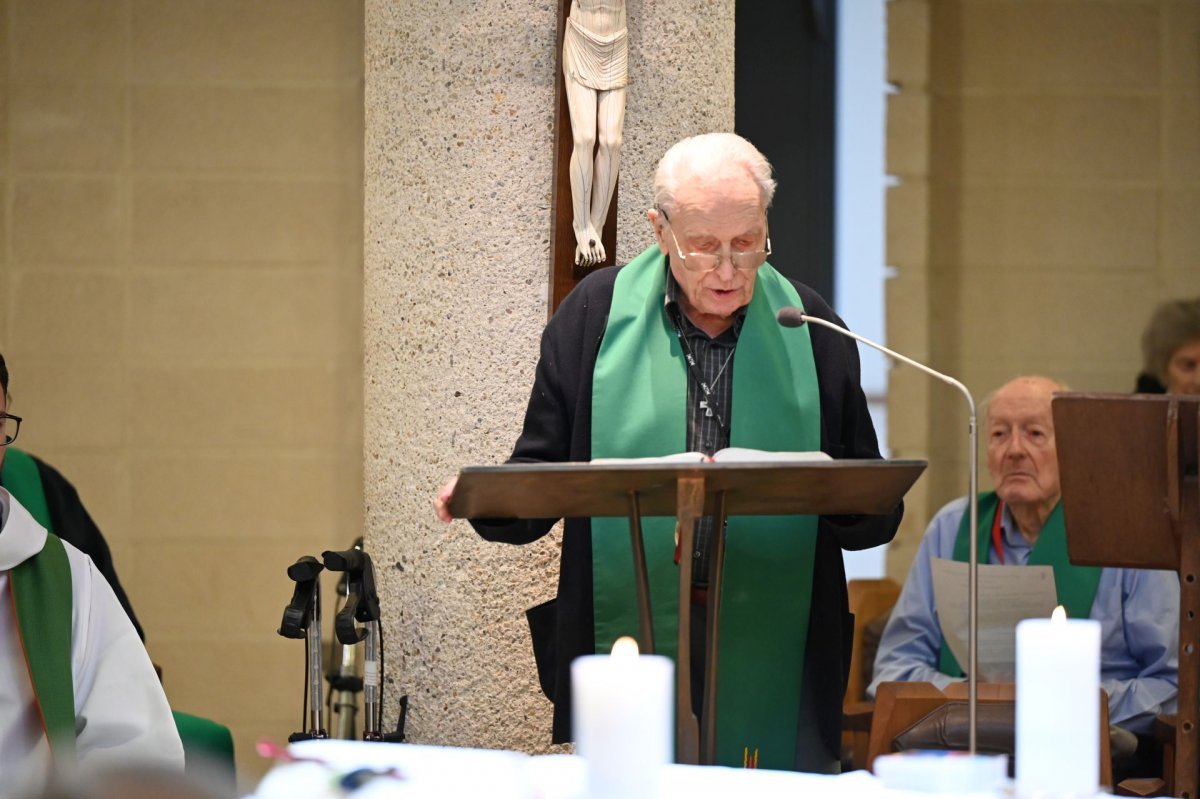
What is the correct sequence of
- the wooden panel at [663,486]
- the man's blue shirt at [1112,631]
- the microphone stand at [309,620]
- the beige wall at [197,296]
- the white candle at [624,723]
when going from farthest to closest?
the beige wall at [197,296]
the man's blue shirt at [1112,631]
the microphone stand at [309,620]
the wooden panel at [663,486]
the white candle at [624,723]

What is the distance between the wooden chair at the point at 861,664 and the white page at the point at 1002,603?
316mm

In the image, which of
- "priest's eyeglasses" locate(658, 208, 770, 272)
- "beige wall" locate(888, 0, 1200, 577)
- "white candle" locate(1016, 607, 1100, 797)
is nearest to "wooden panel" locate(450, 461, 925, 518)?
"priest's eyeglasses" locate(658, 208, 770, 272)

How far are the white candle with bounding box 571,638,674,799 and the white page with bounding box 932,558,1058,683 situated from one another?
9.42ft

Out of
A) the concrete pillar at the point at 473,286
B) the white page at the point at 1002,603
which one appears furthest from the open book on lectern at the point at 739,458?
the white page at the point at 1002,603

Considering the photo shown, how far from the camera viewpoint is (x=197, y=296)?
6141 mm

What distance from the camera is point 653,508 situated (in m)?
2.78

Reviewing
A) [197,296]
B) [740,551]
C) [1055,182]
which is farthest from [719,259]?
[1055,182]

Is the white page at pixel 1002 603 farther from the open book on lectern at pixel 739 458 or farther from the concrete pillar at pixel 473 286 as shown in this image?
the open book on lectern at pixel 739 458

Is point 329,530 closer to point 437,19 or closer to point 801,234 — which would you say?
point 801,234

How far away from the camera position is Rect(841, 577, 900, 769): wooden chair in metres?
4.32

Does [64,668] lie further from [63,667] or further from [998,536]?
[998,536]

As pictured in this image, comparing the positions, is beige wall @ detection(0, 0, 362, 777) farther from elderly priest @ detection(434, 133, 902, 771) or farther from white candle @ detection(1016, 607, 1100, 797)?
white candle @ detection(1016, 607, 1100, 797)

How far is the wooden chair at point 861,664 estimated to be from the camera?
432cm

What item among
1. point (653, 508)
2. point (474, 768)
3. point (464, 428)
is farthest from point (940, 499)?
point (474, 768)
